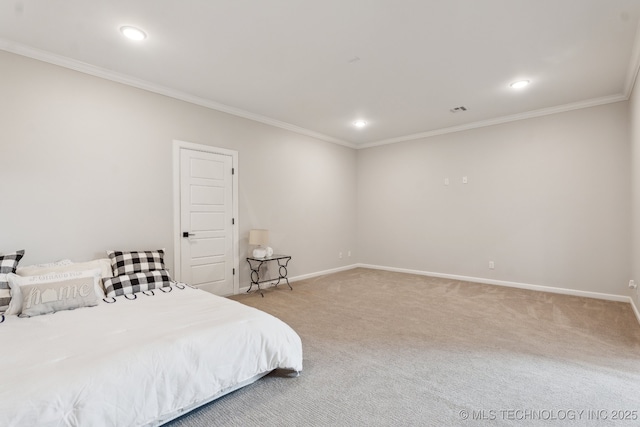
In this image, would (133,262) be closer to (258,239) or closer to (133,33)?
(258,239)

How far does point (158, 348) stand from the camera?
179cm

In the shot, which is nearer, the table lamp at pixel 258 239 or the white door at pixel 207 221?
the white door at pixel 207 221

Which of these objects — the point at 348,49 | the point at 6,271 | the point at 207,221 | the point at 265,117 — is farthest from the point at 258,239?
the point at 348,49

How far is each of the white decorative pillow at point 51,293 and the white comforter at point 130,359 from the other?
80 mm

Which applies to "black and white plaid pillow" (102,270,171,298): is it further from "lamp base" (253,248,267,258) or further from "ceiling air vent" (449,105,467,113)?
"ceiling air vent" (449,105,467,113)

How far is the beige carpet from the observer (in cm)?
189

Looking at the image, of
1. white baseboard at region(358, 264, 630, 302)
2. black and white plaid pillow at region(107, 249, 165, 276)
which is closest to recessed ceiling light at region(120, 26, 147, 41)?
black and white plaid pillow at region(107, 249, 165, 276)

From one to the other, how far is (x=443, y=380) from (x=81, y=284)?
2.94 m

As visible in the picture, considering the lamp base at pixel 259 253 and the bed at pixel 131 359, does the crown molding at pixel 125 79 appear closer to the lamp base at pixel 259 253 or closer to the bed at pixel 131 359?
the lamp base at pixel 259 253

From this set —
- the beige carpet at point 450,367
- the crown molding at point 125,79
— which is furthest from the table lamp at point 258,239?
the crown molding at point 125,79

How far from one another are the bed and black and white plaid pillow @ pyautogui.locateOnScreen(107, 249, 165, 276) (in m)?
0.55

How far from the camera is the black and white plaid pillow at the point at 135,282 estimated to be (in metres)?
2.87

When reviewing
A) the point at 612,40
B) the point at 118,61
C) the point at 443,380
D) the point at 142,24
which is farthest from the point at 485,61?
the point at 118,61

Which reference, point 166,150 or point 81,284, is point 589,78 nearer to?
point 166,150
